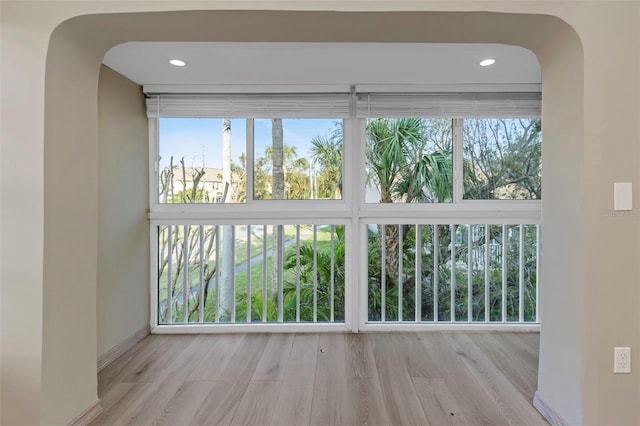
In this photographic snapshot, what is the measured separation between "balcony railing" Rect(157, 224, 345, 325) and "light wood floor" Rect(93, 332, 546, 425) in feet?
0.75

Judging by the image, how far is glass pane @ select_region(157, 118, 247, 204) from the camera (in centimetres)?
265

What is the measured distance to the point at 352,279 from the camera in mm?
2600

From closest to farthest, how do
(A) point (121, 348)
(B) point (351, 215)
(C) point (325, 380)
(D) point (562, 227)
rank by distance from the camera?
(D) point (562, 227) → (C) point (325, 380) → (A) point (121, 348) → (B) point (351, 215)

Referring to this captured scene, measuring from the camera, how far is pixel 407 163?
8.71 ft

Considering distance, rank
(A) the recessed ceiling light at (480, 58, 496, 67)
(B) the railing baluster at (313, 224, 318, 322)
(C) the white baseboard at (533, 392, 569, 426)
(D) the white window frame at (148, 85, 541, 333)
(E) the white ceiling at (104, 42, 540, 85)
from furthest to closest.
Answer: (B) the railing baluster at (313, 224, 318, 322)
(D) the white window frame at (148, 85, 541, 333)
(A) the recessed ceiling light at (480, 58, 496, 67)
(E) the white ceiling at (104, 42, 540, 85)
(C) the white baseboard at (533, 392, 569, 426)

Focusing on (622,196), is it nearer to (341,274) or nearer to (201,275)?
(341,274)

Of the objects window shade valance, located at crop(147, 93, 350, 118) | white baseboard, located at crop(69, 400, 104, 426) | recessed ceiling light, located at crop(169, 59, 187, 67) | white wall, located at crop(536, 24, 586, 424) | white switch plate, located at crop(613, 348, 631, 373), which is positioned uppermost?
recessed ceiling light, located at crop(169, 59, 187, 67)

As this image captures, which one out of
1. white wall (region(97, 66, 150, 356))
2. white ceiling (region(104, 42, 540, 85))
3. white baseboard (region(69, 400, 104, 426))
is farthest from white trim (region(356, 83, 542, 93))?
white baseboard (region(69, 400, 104, 426))

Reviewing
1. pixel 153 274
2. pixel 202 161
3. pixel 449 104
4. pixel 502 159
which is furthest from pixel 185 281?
pixel 502 159

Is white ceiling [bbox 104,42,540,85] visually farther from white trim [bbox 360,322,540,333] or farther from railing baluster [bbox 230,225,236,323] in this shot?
white trim [bbox 360,322,540,333]

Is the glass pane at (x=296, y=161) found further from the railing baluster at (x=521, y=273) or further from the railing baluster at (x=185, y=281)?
the railing baluster at (x=521, y=273)

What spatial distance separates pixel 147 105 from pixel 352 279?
7.10 ft

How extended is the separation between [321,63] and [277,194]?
1.08 metres

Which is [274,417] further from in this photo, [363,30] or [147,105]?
[147,105]
